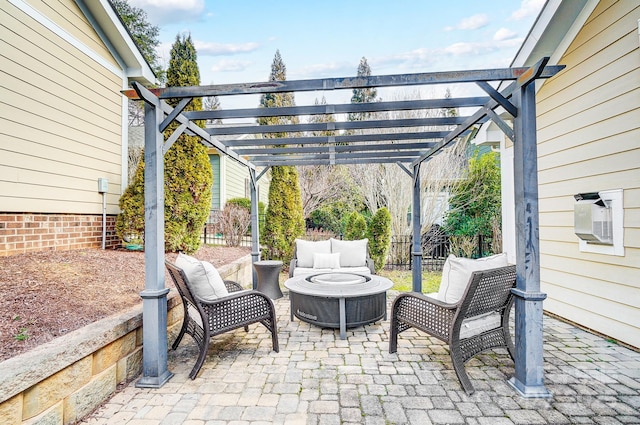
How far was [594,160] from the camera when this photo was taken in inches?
154

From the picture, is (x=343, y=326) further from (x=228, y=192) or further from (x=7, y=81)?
(x=228, y=192)

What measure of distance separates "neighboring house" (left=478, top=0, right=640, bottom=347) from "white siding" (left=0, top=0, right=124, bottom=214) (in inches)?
274

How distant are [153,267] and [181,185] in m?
3.37

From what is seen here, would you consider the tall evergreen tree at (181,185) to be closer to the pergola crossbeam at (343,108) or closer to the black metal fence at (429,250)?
the pergola crossbeam at (343,108)

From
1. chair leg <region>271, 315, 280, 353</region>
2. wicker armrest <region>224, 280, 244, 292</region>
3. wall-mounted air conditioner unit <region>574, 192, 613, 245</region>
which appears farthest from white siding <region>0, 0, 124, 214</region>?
wall-mounted air conditioner unit <region>574, 192, 613, 245</region>

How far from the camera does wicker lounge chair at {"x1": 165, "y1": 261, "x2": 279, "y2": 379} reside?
9.67 ft

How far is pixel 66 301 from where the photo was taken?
294cm

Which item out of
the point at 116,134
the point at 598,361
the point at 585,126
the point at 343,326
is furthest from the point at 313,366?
the point at 116,134

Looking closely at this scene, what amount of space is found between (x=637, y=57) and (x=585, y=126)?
0.89 m

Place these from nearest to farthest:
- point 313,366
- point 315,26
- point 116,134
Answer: point 313,366, point 116,134, point 315,26

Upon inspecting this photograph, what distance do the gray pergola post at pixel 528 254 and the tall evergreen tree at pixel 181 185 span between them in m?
5.15

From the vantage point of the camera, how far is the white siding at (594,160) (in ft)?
11.2

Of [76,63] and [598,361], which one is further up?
[76,63]

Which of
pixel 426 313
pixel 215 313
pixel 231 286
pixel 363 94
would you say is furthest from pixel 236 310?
pixel 363 94
